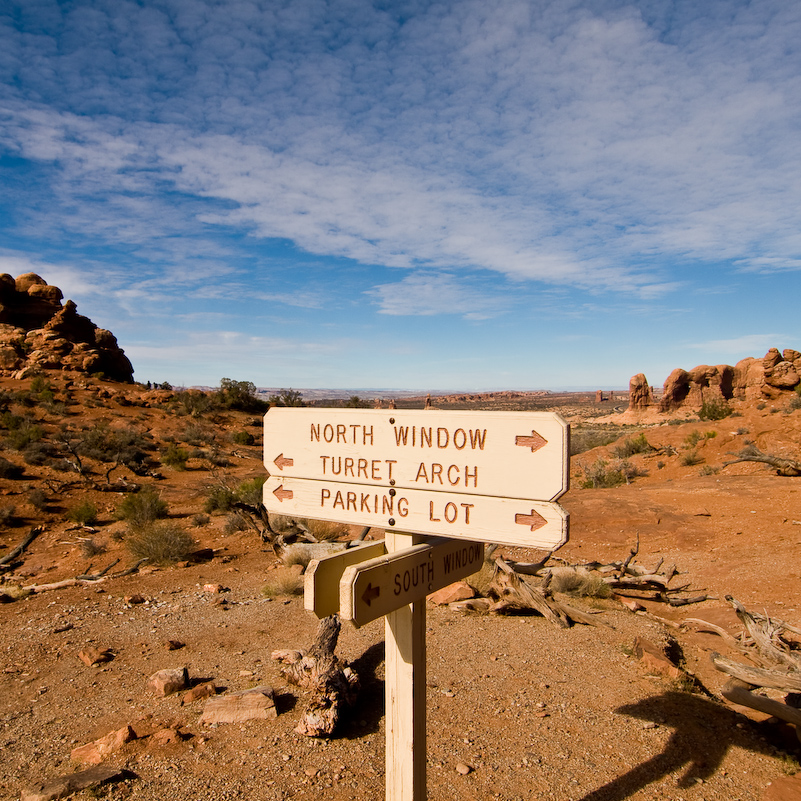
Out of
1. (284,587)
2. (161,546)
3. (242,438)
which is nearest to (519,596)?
(284,587)

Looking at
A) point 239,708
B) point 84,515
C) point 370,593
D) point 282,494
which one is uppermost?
point 282,494

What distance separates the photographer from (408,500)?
2213 millimetres

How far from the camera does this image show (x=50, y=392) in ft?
91.6

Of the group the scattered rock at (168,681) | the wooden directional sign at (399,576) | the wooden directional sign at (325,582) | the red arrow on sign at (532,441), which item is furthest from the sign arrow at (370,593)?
the scattered rock at (168,681)

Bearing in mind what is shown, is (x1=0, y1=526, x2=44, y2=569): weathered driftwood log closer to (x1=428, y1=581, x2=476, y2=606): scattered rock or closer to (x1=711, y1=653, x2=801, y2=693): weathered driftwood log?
(x1=428, y1=581, x2=476, y2=606): scattered rock

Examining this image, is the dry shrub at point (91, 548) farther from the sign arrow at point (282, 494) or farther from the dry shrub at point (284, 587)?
the sign arrow at point (282, 494)

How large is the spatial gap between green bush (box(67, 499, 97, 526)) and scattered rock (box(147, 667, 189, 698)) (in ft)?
30.1

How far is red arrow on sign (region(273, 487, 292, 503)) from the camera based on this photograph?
260cm

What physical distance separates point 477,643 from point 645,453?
1951 cm

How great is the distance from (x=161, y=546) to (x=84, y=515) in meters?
4.58

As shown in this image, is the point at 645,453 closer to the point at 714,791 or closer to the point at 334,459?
the point at 714,791

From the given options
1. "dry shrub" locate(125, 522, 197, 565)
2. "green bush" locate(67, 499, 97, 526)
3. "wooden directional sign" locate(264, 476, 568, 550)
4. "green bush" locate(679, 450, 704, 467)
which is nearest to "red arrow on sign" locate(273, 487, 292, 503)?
"wooden directional sign" locate(264, 476, 568, 550)

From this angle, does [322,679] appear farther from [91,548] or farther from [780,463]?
[780,463]

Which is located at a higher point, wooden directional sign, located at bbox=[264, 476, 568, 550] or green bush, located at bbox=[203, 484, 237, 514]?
wooden directional sign, located at bbox=[264, 476, 568, 550]
